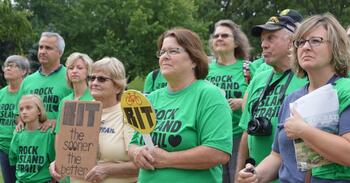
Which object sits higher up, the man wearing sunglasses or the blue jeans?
the man wearing sunglasses

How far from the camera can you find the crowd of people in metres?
3.34

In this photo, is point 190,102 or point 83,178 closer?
point 190,102

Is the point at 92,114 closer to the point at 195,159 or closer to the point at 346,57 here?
the point at 195,159

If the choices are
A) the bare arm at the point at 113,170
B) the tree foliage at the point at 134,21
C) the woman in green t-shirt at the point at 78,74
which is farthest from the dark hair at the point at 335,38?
the tree foliage at the point at 134,21

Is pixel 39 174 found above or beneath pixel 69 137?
beneath

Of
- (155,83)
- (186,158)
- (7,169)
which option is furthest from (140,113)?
(7,169)

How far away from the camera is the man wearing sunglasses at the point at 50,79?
6.87m

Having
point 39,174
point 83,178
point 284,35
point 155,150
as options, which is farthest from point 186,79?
point 39,174

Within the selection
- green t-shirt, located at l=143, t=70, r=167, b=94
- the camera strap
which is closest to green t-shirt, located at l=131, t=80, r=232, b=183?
the camera strap

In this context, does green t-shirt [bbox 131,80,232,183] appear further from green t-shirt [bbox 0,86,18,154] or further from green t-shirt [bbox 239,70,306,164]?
green t-shirt [bbox 0,86,18,154]

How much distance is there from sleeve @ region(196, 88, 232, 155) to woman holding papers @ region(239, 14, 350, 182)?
1.01ft

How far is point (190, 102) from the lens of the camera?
398 centimetres

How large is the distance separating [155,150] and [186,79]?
56cm

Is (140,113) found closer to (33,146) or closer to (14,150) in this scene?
(33,146)
